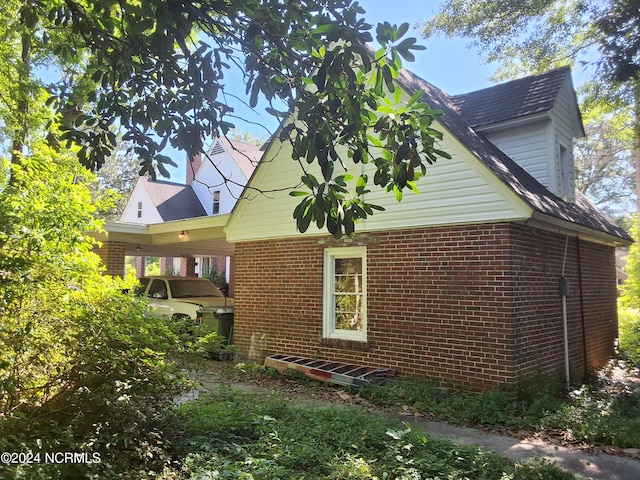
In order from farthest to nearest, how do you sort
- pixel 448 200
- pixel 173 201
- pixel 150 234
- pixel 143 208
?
1. pixel 143 208
2. pixel 173 201
3. pixel 150 234
4. pixel 448 200

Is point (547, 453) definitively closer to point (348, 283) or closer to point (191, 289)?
point (348, 283)

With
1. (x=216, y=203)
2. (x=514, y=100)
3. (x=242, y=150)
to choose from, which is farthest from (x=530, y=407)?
(x=216, y=203)

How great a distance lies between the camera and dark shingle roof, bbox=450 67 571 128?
9.11m

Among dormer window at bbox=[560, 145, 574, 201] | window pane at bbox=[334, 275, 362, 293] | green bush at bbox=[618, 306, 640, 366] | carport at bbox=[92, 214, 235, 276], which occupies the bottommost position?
green bush at bbox=[618, 306, 640, 366]

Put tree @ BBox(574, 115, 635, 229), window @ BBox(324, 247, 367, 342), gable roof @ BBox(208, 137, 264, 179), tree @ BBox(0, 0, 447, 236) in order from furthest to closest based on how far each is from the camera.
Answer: tree @ BBox(574, 115, 635, 229) → gable roof @ BBox(208, 137, 264, 179) → window @ BBox(324, 247, 367, 342) → tree @ BBox(0, 0, 447, 236)

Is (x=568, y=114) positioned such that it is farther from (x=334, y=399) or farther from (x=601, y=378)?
(x=334, y=399)

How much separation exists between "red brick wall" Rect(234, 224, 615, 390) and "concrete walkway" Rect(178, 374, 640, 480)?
1.39m

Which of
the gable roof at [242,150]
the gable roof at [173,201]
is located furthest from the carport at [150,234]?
the gable roof at [173,201]

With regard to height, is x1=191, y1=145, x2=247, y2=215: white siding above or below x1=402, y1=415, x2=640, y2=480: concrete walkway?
above

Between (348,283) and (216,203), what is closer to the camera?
(348,283)

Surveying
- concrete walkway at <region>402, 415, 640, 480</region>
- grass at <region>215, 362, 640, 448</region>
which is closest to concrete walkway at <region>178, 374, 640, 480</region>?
concrete walkway at <region>402, 415, 640, 480</region>

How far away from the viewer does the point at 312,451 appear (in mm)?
4324

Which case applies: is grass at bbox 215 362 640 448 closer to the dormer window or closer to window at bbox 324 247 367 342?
window at bbox 324 247 367 342

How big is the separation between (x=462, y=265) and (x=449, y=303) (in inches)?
24.8
